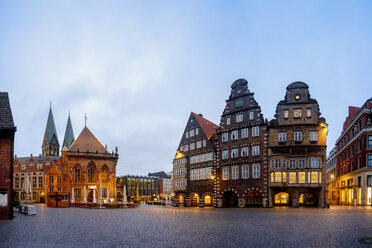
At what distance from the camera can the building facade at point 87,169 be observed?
7775 cm

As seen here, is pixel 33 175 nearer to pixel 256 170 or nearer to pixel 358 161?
pixel 256 170

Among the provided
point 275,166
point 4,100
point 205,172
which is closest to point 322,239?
point 4,100

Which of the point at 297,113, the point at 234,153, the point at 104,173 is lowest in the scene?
the point at 104,173

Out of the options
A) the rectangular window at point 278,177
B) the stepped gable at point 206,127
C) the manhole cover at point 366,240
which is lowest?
the rectangular window at point 278,177

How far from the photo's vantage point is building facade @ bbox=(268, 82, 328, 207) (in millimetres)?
47750

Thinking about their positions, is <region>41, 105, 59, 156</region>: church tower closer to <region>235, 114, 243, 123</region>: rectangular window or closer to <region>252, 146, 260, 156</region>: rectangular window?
<region>235, 114, 243, 123</region>: rectangular window

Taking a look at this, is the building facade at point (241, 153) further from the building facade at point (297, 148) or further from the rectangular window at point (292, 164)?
the rectangular window at point (292, 164)

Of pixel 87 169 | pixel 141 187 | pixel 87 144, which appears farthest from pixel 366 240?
pixel 141 187

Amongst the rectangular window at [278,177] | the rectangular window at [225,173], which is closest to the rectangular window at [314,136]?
the rectangular window at [278,177]

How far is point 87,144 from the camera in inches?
3258

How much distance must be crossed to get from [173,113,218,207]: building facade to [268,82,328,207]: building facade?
36.0ft

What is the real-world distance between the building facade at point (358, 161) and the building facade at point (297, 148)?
10.7 metres

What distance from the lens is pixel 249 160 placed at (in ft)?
170

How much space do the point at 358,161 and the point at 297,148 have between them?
15947mm
